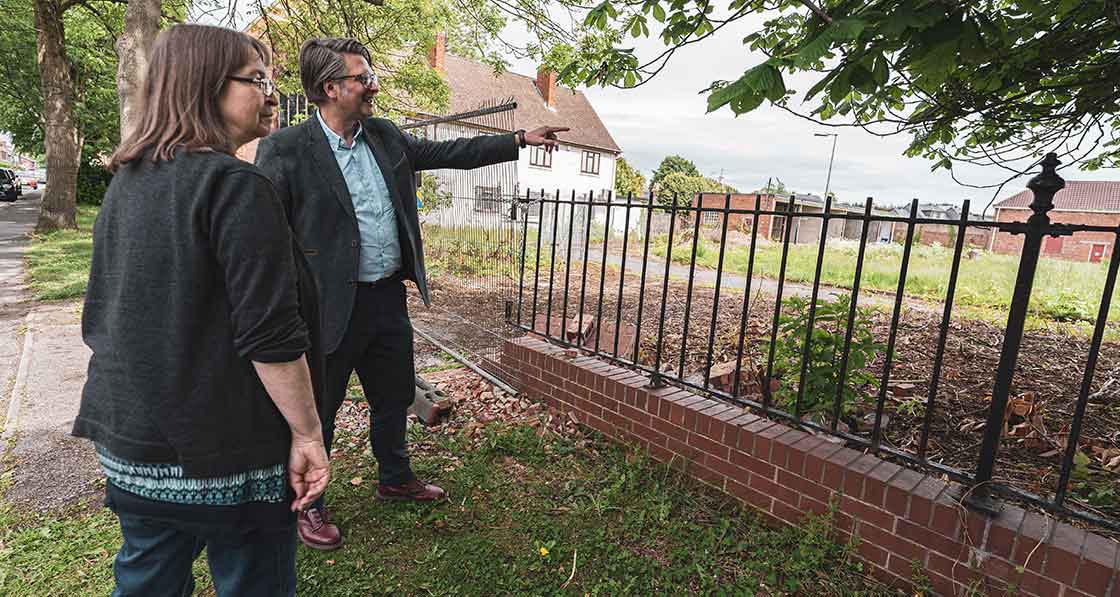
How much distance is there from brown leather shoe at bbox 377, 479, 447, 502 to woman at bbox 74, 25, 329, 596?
1564 millimetres

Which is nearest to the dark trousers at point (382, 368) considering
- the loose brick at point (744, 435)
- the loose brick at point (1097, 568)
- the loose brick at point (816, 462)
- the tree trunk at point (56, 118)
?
the loose brick at point (744, 435)

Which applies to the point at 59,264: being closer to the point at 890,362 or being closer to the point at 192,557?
the point at 192,557

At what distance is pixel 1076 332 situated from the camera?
23.5ft

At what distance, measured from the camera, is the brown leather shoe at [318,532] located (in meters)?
2.63

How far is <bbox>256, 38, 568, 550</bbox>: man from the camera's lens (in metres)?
2.42

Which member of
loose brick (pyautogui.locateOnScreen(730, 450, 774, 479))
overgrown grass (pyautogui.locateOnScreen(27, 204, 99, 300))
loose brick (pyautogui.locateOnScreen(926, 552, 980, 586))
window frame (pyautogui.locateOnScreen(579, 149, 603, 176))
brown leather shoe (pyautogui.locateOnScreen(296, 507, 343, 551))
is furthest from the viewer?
window frame (pyautogui.locateOnScreen(579, 149, 603, 176))

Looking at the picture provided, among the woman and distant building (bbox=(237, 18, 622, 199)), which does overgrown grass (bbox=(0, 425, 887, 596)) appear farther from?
distant building (bbox=(237, 18, 622, 199))

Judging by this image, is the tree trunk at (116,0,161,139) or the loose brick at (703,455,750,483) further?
the tree trunk at (116,0,161,139)

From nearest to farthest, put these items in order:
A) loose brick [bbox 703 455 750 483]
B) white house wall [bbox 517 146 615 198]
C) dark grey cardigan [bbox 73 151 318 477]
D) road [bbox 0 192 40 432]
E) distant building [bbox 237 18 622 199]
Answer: dark grey cardigan [bbox 73 151 318 477] → loose brick [bbox 703 455 750 483] → road [bbox 0 192 40 432] → distant building [bbox 237 18 622 199] → white house wall [bbox 517 146 615 198]

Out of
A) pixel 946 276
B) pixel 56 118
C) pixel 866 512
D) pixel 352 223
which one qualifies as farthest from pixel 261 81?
pixel 56 118

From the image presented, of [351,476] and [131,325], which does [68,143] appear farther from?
[131,325]

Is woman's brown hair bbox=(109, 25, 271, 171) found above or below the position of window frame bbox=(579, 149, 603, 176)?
below

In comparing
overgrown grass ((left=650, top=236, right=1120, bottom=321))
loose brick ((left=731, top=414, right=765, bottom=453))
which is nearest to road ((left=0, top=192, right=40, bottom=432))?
loose brick ((left=731, top=414, right=765, bottom=453))

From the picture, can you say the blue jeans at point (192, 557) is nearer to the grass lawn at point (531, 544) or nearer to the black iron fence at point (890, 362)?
the grass lawn at point (531, 544)
